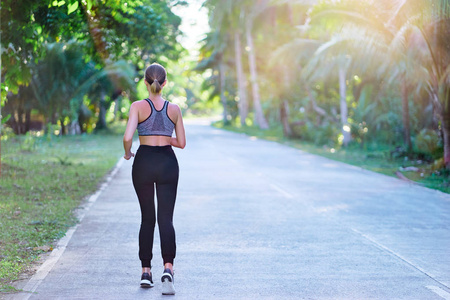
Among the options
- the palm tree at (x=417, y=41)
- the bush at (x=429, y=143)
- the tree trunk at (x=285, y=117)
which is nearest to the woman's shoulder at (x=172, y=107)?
the palm tree at (x=417, y=41)

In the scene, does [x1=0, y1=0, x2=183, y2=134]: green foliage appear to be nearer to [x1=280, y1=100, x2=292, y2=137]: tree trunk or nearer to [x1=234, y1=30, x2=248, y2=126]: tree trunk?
[x1=280, y1=100, x2=292, y2=137]: tree trunk

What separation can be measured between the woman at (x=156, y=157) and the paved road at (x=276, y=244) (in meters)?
0.48

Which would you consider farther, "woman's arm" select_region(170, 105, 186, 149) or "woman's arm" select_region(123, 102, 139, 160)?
"woman's arm" select_region(170, 105, 186, 149)

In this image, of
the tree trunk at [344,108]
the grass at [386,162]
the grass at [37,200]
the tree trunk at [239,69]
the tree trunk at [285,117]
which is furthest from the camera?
the tree trunk at [239,69]

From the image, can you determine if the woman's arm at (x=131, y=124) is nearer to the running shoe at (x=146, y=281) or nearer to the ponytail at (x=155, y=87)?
the ponytail at (x=155, y=87)

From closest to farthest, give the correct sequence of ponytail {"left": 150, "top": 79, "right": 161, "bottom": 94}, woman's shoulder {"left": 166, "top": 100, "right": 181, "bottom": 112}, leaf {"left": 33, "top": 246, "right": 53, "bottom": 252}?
ponytail {"left": 150, "top": 79, "right": 161, "bottom": 94}
woman's shoulder {"left": 166, "top": 100, "right": 181, "bottom": 112}
leaf {"left": 33, "top": 246, "right": 53, "bottom": 252}

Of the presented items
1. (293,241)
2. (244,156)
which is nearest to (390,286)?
(293,241)

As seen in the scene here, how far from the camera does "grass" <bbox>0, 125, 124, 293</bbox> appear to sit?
25.1ft

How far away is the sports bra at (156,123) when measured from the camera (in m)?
6.08

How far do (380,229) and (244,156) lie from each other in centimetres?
1478

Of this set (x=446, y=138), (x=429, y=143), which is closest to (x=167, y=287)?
(x=446, y=138)

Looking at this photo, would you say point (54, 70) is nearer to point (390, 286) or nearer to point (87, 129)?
point (87, 129)

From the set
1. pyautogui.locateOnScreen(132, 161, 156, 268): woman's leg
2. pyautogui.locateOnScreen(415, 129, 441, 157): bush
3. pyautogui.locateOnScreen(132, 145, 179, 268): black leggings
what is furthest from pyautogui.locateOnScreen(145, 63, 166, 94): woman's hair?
pyautogui.locateOnScreen(415, 129, 441, 157): bush

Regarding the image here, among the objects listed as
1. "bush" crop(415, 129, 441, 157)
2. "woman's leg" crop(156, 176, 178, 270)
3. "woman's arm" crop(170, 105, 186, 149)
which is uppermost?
"woman's arm" crop(170, 105, 186, 149)
